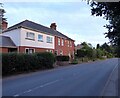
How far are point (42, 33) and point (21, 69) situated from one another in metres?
21.5

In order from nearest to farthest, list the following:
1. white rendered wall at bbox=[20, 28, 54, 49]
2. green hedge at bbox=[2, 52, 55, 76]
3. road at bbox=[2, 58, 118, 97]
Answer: road at bbox=[2, 58, 118, 97], green hedge at bbox=[2, 52, 55, 76], white rendered wall at bbox=[20, 28, 54, 49]

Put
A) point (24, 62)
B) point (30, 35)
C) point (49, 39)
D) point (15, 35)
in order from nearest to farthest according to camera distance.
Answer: point (24, 62)
point (15, 35)
point (30, 35)
point (49, 39)

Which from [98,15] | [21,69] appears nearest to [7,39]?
[21,69]

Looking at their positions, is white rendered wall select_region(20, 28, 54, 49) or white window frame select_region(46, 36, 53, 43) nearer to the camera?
white rendered wall select_region(20, 28, 54, 49)

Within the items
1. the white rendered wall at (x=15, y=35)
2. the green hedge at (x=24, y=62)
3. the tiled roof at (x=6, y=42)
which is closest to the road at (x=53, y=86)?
the green hedge at (x=24, y=62)

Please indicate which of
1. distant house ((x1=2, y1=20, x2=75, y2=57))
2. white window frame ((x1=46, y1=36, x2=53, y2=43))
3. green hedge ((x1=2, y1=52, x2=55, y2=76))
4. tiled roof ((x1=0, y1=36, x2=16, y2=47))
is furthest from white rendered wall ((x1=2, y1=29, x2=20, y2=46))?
white window frame ((x1=46, y1=36, x2=53, y2=43))

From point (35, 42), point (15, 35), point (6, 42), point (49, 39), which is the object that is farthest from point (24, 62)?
point (49, 39)

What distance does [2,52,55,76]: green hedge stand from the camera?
82.3 feet

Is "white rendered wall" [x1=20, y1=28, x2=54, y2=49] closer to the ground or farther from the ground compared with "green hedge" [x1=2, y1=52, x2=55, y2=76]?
farther from the ground

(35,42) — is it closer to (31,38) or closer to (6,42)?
(31,38)

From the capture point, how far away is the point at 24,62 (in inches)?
1129

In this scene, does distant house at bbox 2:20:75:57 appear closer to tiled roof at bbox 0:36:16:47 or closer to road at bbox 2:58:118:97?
tiled roof at bbox 0:36:16:47

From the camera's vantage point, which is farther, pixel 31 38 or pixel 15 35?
pixel 31 38

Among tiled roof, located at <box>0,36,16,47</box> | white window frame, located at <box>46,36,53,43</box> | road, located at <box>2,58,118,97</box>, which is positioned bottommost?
road, located at <box>2,58,118,97</box>
